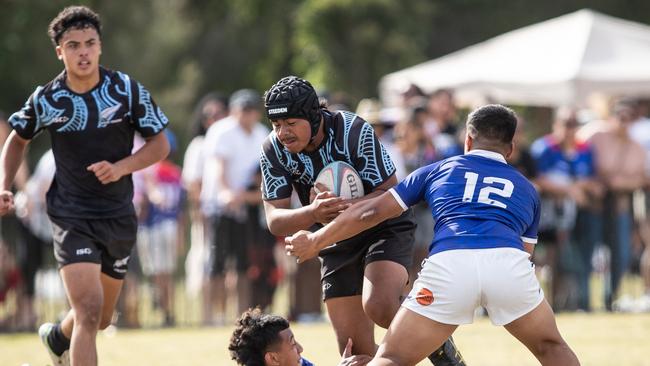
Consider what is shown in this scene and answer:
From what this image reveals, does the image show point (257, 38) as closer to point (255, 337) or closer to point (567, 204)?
point (567, 204)

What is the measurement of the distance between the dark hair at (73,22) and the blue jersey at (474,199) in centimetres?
265

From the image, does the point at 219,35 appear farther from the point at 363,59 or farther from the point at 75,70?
the point at 75,70

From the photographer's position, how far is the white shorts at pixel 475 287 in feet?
21.1

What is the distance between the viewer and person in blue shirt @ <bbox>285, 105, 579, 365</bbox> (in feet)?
21.2

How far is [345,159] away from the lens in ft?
23.5

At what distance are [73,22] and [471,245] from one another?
3.24 meters

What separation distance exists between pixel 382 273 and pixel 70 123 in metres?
2.38

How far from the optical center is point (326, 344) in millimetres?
11484

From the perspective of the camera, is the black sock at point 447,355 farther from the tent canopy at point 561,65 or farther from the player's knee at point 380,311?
the tent canopy at point 561,65

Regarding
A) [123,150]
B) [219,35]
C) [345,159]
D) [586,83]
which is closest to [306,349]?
[123,150]

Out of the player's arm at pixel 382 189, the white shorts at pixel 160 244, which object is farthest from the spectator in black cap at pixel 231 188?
the player's arm at pixel 382 189

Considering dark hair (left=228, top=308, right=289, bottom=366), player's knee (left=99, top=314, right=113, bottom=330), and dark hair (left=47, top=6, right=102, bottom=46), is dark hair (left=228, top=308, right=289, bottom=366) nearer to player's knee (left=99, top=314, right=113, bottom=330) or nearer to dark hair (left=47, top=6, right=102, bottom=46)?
player's knee (left=99, top=314, right=113, bottom=330)

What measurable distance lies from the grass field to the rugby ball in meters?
3.18

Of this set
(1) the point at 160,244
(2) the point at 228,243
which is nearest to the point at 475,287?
(2) the point at 228,243
